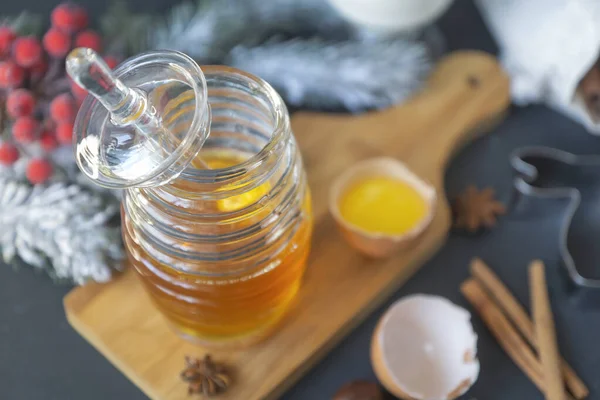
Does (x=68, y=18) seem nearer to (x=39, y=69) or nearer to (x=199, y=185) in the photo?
(x=39, y=69)

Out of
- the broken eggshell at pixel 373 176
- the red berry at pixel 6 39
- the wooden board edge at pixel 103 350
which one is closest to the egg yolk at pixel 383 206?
the broken eggshell at pixel 373 176

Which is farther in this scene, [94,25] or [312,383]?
[94,25]

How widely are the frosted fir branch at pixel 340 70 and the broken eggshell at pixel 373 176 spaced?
98mm

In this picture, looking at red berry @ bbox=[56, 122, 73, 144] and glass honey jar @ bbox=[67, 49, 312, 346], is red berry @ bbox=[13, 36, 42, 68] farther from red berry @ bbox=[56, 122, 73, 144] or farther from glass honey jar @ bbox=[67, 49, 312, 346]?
glass honey jar @ bbox=[67, 49, 312, 346]

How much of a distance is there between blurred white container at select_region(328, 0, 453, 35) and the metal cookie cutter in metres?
0.16

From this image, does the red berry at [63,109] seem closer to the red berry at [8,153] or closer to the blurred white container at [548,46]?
the red berry at [8,153]

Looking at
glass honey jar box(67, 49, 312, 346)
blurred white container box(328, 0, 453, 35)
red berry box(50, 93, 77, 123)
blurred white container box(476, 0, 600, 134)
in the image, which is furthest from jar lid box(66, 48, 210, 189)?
blurred white container box(476, 0, 600, 134)

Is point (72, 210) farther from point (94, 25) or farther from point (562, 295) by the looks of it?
point (562, 295)

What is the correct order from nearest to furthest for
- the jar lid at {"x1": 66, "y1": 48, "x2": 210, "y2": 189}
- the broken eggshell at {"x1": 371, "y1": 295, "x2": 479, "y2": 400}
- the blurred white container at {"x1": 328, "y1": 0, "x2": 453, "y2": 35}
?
the jar lid at {"x1": 66, "y1": 48, "x2": 210, "y2": 189} < the broken eggshell at {"x1": 371, "y1": 295, "x2": 479, "y2": 400} < the blurred white container at {"x1": 328, "y1": 0, "x2": 453, "y2": 35}

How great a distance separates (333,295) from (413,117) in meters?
0.22

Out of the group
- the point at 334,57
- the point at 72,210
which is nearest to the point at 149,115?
the point at 72,210

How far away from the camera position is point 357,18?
68cm

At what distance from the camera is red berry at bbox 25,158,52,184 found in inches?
22.8

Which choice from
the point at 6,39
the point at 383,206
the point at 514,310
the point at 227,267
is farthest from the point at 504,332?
the point at 6,39
